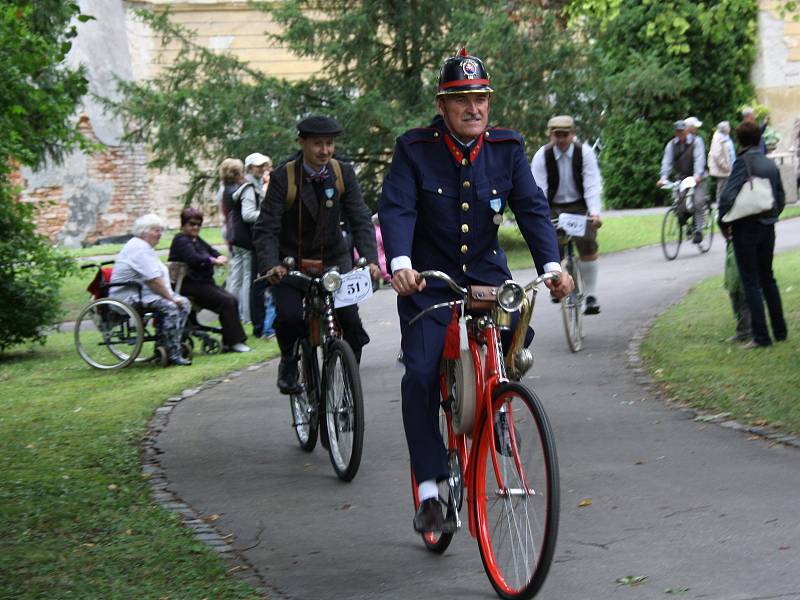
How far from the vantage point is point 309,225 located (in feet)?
28.0

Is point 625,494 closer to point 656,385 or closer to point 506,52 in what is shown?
point 656,385

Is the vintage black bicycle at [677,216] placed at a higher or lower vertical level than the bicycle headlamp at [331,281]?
lower

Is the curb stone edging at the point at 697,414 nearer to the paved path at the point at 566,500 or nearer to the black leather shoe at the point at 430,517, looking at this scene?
the paved path at the point at 566,500

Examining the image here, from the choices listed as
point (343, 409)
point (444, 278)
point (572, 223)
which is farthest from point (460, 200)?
point (572, 223)

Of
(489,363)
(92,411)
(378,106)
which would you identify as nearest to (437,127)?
(489,363)

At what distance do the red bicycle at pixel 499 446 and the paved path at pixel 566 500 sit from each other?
26cm

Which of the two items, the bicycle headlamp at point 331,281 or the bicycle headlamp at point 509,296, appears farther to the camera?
the bicycle headlamp at point 331,281

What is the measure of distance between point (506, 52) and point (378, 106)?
212 cm

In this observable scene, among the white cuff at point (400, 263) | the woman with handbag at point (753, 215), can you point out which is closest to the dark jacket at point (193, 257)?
the woman with handbag at point (753, 215)

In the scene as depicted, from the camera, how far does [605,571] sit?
18.0ft

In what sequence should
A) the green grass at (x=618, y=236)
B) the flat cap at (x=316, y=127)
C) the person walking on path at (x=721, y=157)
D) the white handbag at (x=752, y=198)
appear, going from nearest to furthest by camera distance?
the flat cap at (x=316, y=127) < the white handbag at (x=752, y=198) < the green grass at (x=618, y=236) < the person walking on path at (x=721, y=157)

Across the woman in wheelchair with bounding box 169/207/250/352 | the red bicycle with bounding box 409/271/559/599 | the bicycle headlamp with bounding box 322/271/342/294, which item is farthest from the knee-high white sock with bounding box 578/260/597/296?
the red bicycle with bounding box 409/271/559/599

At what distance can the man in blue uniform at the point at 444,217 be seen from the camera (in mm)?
5676

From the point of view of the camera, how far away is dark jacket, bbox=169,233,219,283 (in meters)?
14.2
